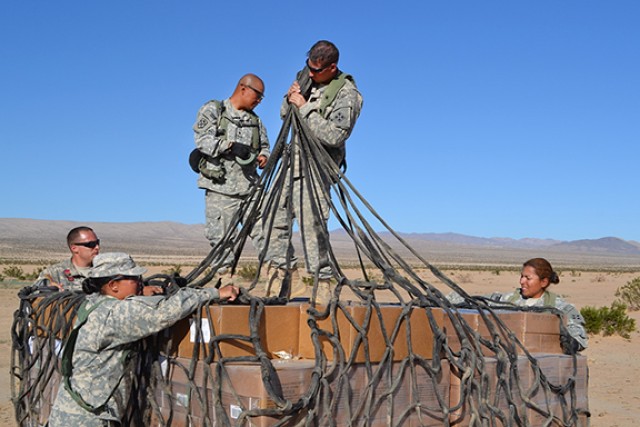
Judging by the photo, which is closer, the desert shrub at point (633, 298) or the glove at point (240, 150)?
the glove at point (240, 150)

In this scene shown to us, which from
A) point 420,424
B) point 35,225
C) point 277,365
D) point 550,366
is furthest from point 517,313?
point 35,225

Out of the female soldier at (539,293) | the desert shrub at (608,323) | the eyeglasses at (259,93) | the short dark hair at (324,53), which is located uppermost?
the short dark hair at (324,53)

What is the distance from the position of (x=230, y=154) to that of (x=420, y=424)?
2.49 metres

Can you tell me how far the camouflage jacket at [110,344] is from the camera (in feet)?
11.2

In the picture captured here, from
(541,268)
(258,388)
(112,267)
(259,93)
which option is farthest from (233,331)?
(541,268)

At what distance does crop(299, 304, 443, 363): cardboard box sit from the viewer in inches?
138

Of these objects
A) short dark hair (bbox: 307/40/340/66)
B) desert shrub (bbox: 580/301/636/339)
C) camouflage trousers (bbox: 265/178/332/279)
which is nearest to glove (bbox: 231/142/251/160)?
camouflage trousers (bbox: 265/178/332/279)

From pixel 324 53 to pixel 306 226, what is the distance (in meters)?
1.12

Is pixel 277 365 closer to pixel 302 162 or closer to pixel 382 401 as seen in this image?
pixel 382 401

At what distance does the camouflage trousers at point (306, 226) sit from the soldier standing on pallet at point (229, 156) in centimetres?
39

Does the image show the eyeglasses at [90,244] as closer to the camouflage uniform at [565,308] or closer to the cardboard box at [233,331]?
the cardboard box at [233,331]

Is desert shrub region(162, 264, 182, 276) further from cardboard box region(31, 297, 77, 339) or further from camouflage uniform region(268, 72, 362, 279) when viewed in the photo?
camouflage uniform region(268, 72, 362, 279)

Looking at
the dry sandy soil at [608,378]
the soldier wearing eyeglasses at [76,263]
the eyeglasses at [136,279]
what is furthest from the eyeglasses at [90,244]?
the dry sandy soil at [608,378]

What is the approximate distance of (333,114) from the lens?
461 cm
